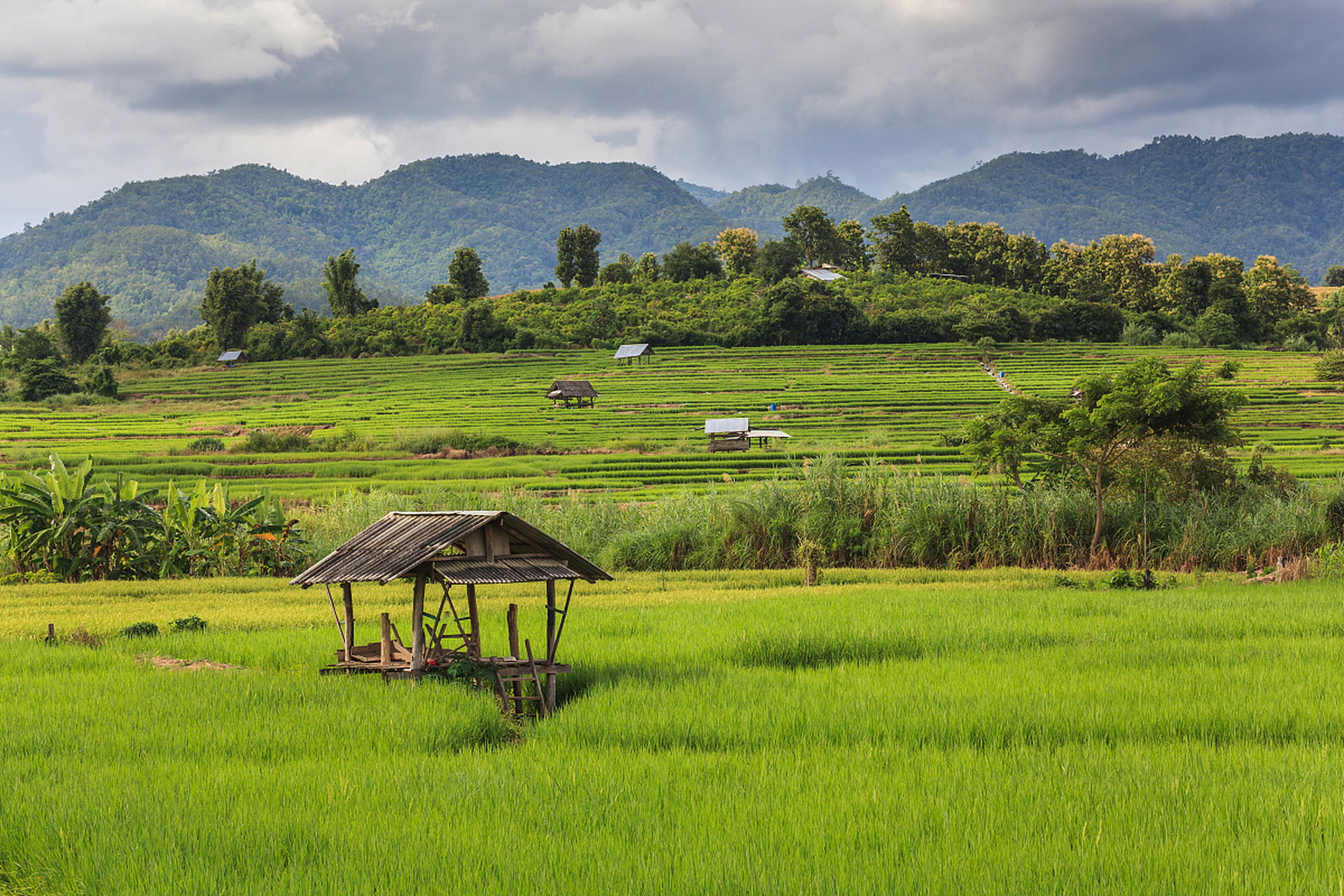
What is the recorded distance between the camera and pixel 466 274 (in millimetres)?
105438

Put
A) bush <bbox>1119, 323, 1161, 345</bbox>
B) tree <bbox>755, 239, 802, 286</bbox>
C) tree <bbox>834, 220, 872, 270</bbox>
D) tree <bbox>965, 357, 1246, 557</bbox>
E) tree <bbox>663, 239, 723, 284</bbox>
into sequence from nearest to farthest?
tree <bbox>965, 357, 1246, 557</bbox>
bush <bbox>1119, 323, 1161, 345</bbox>
tree <bbox>755, 239, 802, 286</bbox>
tree <bbox>663, 239, 723, 284</bbox>
tree <bbox>834, 220, 872, 270</bbox>

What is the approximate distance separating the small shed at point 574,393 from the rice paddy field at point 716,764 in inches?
1870

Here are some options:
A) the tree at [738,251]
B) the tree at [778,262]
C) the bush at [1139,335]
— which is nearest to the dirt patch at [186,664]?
the bush at [1139,335]

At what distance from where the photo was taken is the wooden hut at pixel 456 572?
25.7 feet

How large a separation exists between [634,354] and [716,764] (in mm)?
71030

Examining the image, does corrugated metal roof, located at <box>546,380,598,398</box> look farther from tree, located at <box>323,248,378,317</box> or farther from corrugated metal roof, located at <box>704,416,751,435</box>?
tree, located at <box>323,248,378,317</box>

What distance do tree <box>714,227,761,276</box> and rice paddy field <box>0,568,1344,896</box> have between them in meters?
104

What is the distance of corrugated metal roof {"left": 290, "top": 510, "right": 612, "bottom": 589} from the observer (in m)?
7.68

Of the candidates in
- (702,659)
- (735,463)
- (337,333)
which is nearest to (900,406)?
(735,463)

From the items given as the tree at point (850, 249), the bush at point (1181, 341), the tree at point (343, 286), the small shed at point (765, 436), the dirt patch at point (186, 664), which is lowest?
the small shed at point (765, 436)

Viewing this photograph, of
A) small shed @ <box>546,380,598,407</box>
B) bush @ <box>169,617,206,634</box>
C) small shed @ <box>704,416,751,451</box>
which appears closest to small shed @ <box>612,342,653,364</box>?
small shed @ <box>546,380,598,407</box>

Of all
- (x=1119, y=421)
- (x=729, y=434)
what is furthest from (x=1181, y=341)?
(x=1119, y=421)

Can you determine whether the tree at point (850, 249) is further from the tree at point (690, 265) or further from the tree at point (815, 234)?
the tree at point (690, 265)

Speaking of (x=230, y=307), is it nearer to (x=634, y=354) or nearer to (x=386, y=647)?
(x=634, y=354)
